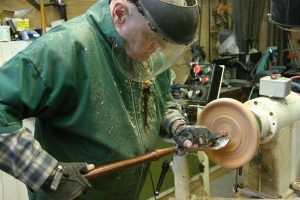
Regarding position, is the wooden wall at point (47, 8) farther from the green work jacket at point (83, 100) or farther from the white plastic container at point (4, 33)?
the green work jacket at point (83, 100)

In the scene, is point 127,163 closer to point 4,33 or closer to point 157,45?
point 157,45

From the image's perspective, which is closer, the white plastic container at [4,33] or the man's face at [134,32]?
the man's face at [134,32]

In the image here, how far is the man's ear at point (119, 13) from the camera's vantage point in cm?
116

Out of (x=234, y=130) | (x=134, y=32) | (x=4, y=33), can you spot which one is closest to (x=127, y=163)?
(x=134, y=32)

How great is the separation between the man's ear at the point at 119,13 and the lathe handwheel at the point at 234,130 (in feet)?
1.97

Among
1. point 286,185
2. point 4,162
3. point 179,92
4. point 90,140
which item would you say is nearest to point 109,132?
Result: point 90,140

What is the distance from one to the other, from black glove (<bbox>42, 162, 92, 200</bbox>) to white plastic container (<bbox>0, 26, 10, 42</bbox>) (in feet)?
4.81

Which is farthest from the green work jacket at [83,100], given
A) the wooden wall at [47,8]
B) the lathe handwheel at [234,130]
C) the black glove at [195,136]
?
the wooden wall at [47,8]

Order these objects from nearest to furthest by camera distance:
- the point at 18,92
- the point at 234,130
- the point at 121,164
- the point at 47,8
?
the point at 18,92
the point at 121,164
the point at 234,130
the point at 47,8

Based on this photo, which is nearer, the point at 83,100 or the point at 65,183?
the point at 65,183

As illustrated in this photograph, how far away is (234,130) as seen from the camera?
1542 millimetres

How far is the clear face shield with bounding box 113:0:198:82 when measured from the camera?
1.15m

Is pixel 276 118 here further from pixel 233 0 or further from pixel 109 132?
pixel 233 0

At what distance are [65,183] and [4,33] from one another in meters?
1.52
